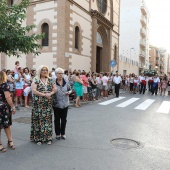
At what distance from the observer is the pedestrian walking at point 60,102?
564 centimetres

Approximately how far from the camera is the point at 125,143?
562 cm

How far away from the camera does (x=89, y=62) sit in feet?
68.9

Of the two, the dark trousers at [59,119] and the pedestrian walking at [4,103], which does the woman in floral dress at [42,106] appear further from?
the pedestrian walking at [4,103]

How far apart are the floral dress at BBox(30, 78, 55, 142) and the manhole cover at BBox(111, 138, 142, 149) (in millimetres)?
1663

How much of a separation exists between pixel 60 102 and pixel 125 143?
1.92 metres

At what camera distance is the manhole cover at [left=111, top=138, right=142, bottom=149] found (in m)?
5.38

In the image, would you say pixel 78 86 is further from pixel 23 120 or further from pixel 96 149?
pixel 96 149

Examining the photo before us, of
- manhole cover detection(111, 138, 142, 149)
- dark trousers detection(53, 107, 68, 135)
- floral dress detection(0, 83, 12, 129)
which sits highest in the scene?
floral dress detection(0, 83, 12, 129)

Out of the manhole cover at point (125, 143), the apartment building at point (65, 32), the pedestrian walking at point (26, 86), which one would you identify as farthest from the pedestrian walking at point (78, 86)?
the apartment building at point (65, 32)

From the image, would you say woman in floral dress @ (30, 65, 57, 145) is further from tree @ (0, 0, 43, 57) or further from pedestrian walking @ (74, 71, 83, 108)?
pedestrian walking @ (74, 71, 83, 108)

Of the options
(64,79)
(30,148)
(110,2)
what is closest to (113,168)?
(30,148)

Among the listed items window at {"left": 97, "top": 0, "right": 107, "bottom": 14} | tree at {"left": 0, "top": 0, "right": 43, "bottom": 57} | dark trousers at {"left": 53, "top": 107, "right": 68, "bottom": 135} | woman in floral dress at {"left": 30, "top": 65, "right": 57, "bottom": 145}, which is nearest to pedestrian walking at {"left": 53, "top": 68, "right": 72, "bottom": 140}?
dark trousers at {"left": 53, "top": 107, "right": 68, "bottom": 135}

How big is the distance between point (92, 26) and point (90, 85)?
9.32 metres

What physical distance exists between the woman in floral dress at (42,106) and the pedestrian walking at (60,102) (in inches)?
12.2
